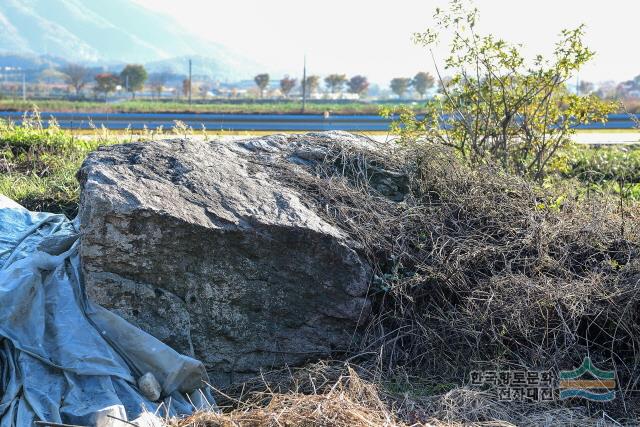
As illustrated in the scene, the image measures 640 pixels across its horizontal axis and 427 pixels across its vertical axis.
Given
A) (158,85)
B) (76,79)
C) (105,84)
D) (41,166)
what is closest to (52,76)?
(158,85)

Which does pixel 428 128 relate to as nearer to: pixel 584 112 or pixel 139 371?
pixel 584 112

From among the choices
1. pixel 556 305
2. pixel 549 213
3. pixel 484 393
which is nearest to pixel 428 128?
pixel 549 213

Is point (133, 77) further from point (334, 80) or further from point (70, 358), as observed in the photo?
point (70, 358)

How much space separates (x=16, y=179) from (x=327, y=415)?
214 inches

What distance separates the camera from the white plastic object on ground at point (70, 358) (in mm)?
3996

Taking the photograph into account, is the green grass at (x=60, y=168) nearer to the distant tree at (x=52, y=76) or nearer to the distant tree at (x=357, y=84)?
the distant tree at (x=357, y=84)

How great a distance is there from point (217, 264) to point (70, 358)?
1.07 metres

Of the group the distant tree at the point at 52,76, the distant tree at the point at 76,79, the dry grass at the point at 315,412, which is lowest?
the dry grass at the point at 315,412

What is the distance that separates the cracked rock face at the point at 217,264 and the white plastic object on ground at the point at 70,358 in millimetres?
173

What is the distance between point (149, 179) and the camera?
4.92 meters

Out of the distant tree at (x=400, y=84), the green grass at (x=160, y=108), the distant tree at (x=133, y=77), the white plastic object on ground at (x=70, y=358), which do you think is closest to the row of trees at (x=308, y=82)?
the distant tree at (x=400, y=84)

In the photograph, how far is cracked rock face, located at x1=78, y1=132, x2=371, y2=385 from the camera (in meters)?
4.52

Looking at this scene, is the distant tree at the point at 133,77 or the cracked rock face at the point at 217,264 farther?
the distant tree at the point at 133,77

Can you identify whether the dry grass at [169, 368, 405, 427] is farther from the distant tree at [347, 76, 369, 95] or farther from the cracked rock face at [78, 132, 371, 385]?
the distant tree at [347, 76, 369, 95]
